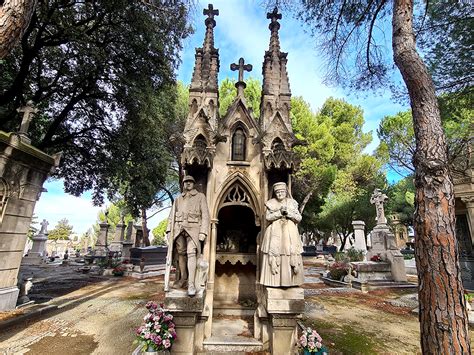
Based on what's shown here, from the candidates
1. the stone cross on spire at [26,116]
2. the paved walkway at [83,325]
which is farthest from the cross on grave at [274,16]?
the paved walkway at [83,325]

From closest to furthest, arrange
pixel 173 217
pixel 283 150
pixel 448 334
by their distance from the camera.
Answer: pixel 448 334, pixel 173 217, pixel 283 150

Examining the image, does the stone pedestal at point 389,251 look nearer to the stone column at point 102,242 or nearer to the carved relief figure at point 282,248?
the carved relief figure at point 282,248

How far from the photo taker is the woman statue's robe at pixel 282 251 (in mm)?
3863

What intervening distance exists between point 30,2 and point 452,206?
17.3ft

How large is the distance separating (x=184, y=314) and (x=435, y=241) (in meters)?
3.54

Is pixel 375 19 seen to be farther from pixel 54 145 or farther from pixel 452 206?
pixel 54 145

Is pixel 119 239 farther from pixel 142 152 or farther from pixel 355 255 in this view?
pixel 355 255

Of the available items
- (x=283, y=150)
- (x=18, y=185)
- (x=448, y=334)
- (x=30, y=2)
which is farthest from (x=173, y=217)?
(x=18, y=185)

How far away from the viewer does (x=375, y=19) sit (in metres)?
5.20

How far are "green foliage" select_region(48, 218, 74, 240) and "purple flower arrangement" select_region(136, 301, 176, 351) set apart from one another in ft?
186

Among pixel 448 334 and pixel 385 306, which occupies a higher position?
pixel 448 334

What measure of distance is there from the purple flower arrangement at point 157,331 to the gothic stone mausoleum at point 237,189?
0.48ft

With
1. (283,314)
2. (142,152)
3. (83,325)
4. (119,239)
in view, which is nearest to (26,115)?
(142,152)

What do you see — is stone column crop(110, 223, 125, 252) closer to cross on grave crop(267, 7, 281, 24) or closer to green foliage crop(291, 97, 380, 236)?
green foliage crop(291, 97, 380, 236)
